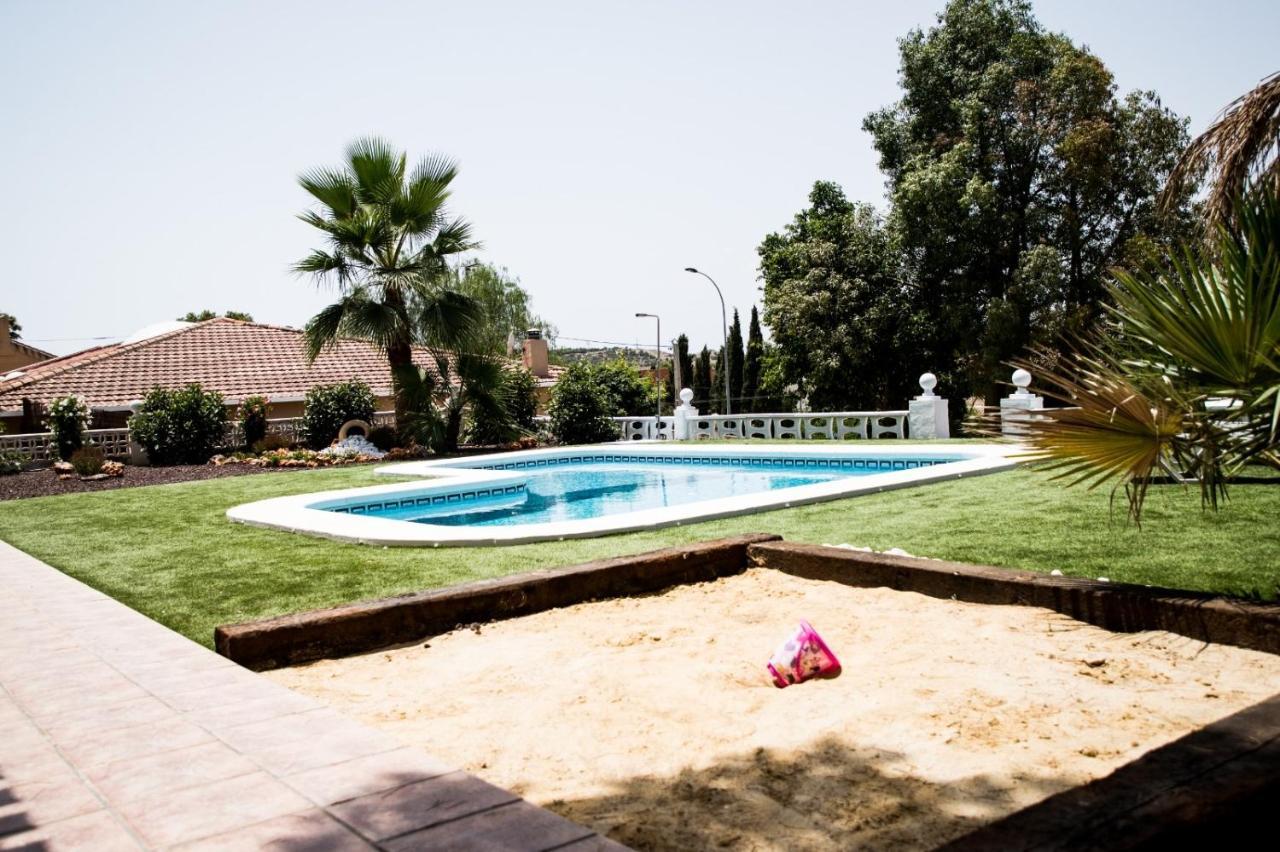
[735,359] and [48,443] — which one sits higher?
[735,359]

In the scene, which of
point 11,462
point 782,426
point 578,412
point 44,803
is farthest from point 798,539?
point 11,462

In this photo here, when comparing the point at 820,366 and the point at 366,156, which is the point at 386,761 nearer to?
the point at 366,156

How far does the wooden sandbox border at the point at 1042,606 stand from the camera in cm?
198

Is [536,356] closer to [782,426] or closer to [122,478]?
[782,426]

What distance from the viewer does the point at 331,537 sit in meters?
9.08

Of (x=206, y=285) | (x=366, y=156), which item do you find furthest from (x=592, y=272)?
(x=366, y=156)

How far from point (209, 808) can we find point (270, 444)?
2154 centimetres

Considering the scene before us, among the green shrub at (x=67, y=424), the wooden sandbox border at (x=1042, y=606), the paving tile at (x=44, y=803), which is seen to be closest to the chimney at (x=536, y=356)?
the green shrub at (x=67, y=424)

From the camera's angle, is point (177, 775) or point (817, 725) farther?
point (817, 725)

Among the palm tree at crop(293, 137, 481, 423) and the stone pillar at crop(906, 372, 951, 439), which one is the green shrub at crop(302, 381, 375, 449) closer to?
the palm tree at crop(293, 137, 481, 423)

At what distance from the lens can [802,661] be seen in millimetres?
4223

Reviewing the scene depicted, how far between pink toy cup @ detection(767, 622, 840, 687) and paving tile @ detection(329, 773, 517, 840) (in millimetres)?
1788

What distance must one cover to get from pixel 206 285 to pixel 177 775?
128ft

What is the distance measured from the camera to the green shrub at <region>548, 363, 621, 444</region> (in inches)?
990
